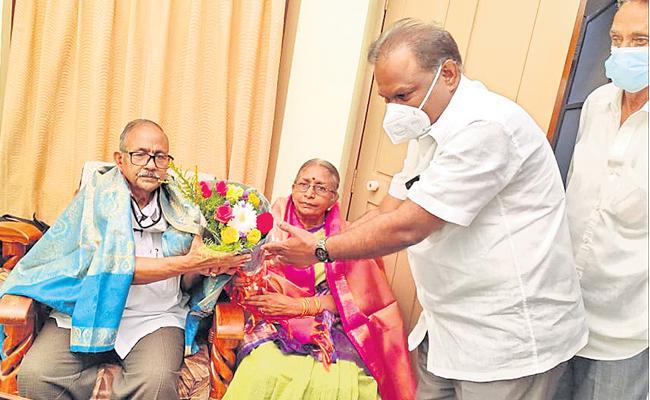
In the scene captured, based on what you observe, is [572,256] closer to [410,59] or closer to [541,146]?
[541,146]

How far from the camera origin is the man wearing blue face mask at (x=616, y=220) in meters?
1.18

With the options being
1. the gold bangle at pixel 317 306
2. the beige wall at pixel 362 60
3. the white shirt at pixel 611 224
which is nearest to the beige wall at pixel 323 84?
the beige wall at pixel 362 60

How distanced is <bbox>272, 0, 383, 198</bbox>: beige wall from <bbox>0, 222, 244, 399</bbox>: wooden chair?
1.15 metres

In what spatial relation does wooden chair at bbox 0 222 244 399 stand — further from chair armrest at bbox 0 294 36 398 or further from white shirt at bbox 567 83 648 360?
white shirt at bbox 567 83 648 360

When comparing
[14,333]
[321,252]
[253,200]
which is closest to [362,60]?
[253,200]

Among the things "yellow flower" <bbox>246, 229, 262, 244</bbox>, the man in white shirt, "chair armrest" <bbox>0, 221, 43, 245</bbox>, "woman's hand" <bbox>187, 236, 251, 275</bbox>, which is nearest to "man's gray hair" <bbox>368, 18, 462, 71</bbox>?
the man in white shirt

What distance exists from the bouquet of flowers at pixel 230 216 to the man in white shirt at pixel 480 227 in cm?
42

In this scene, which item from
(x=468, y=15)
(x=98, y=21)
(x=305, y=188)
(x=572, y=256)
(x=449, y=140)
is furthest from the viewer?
(x=98, y=21)

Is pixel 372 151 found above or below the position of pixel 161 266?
above

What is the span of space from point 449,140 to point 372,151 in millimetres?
1441

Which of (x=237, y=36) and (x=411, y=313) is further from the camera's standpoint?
(x=237, y=36)

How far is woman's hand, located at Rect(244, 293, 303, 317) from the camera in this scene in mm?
1886

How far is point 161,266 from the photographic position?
175cm

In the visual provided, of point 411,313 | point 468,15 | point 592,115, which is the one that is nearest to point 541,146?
point 592,115
